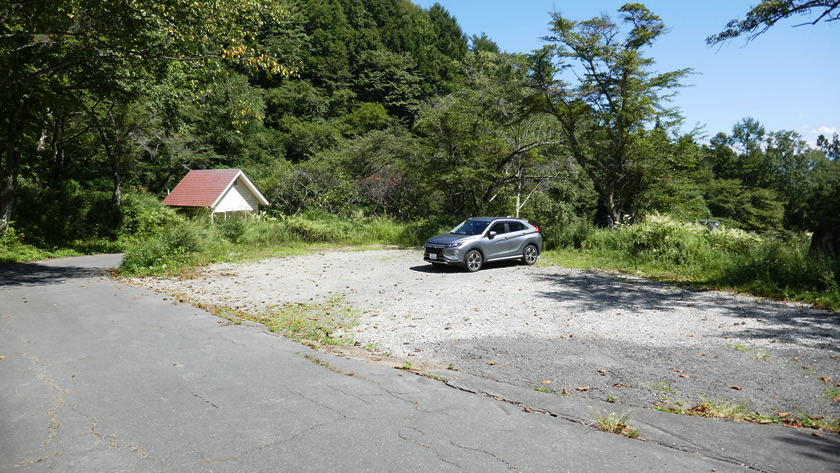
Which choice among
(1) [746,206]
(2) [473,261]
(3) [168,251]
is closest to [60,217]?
(3) [168,251]

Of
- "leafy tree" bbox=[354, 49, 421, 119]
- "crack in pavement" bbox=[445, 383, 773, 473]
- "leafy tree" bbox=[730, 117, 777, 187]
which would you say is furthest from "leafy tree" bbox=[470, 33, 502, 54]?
"crack in pavement" bbox=[445, 383, 773, 473]

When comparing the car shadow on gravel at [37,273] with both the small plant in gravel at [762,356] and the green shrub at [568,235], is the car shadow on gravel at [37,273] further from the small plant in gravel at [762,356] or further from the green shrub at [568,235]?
the green shrub at [568,235]

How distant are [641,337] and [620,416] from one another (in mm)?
3105

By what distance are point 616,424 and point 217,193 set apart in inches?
1320

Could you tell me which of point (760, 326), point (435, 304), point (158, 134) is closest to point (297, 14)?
point (158, 134)

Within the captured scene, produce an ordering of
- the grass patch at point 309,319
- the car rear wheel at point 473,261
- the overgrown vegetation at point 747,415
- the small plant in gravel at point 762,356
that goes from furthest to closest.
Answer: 1. the car rear wheel at point 473,261
2. the grass patch at point 309,319
3. the small plant in gravel at point 762,356
4. the overgrown vegetation at point 747,415

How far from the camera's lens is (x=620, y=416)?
13.7ft

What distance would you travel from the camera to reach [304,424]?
397 cm

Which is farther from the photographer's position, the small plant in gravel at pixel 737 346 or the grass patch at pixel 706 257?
the grass patch at pixel 706 257

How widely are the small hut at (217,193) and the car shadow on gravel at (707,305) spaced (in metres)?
27.3

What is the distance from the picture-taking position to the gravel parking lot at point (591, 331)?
502 centimetres

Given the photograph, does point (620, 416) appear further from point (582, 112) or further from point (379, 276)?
point (582, 112)

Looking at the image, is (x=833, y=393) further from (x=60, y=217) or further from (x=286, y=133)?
(x=286, y=133)

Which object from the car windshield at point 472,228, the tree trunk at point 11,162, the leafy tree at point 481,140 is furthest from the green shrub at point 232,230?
the car windshield at point 472,228
